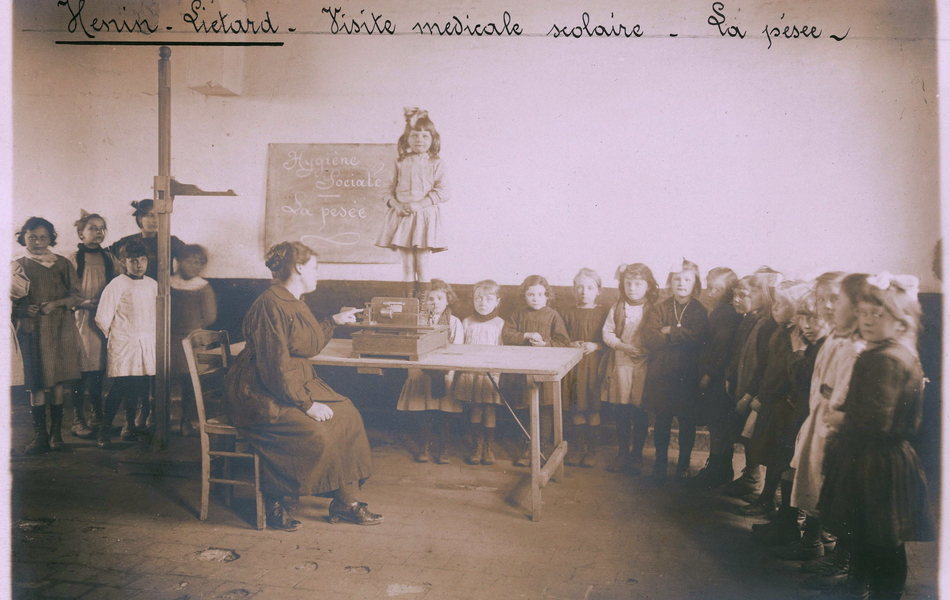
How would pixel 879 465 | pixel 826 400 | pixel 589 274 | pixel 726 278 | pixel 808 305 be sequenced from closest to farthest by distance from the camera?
1. pixel 879 465
2. pixel 826 400
3. pixel 808 305
4. pixel 726 278
5. pixel 589 274

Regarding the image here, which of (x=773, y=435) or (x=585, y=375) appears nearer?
(x=773, y=435)

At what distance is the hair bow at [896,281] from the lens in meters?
3.08

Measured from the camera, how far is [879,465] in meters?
2.91

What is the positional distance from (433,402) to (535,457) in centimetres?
66

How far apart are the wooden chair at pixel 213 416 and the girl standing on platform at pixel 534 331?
54.3 inches

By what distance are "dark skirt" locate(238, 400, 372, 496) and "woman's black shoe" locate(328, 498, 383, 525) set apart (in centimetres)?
11

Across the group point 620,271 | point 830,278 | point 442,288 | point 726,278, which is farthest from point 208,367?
point 830,278

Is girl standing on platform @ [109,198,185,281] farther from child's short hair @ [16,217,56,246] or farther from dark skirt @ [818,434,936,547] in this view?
dark skirt @ [818,434,936,547]

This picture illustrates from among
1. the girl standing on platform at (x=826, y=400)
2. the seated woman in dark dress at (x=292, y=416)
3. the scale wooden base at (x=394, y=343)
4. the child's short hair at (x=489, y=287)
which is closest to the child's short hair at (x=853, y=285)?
the girl standing on platform at (x=826, y=400)

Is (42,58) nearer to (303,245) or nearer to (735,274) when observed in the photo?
(303,245)

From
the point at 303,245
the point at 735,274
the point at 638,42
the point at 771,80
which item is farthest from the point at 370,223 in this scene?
the point at 771,80

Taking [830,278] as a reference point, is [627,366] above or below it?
below

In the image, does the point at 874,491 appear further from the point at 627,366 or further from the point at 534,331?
the point at 534,331

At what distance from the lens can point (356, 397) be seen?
11.5ft
